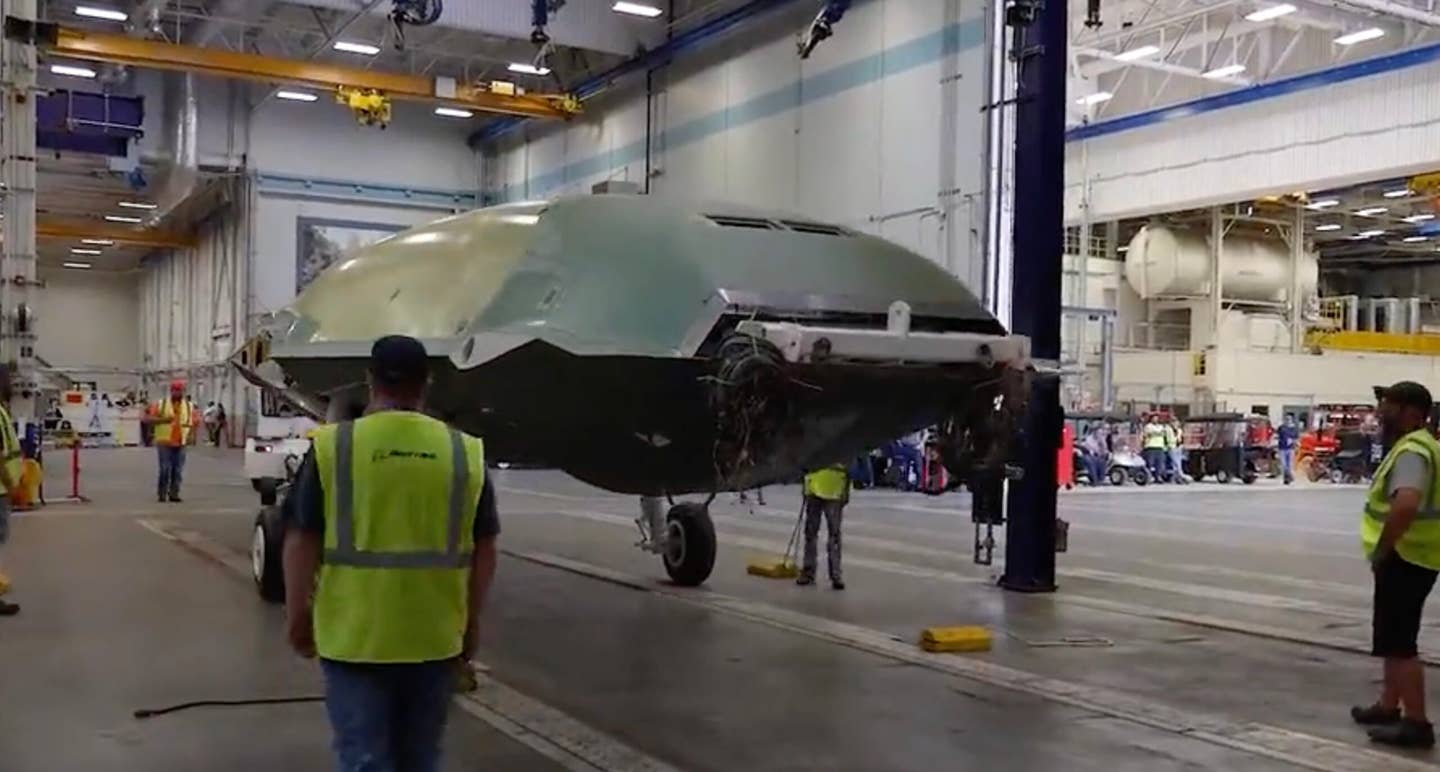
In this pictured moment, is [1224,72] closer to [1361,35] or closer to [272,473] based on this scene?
[1361,35]

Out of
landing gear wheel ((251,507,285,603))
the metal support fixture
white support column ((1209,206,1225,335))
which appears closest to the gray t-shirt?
landing gear wheel ((251,507,285,603))

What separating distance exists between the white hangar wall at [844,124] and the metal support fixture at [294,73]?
7.09 ft

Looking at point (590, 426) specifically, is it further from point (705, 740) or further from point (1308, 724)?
point (1308, 724)

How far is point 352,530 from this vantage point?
11.0 ft

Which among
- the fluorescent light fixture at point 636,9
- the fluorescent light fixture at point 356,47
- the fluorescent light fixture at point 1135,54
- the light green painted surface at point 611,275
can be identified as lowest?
the light green painted surface at point 611,275

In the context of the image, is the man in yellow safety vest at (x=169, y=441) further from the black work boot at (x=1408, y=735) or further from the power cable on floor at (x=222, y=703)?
the black work boot at (x=1408, y=735)

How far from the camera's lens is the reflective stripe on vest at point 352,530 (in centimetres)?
335

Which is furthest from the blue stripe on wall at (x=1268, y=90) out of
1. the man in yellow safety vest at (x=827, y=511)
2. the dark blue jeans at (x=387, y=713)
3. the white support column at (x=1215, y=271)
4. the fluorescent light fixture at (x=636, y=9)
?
the dark blue jeans at (x=387, y=713)

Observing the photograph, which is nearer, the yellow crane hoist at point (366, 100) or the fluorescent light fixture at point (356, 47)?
the fluorescent light fixture at point (356, 47)

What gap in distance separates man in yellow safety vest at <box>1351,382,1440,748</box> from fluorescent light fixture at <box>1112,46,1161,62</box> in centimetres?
2239

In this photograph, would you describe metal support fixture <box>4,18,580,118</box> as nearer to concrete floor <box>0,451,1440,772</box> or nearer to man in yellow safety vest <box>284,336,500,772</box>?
concrete floor <box>0,451,1440,772</box>

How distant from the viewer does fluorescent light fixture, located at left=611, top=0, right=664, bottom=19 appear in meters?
27.5

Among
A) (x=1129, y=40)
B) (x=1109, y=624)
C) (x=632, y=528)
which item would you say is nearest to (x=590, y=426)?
(x=1109, y=624)

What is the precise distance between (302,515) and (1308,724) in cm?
532
